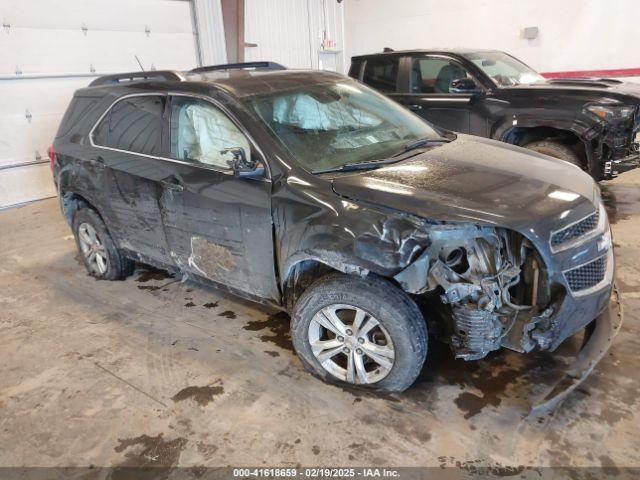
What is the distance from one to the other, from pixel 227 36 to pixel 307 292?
7.65m

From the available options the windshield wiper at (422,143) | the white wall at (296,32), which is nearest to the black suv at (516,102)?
the windshield wiper at (422,143)

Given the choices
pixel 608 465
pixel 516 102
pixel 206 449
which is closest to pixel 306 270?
pixel 206 449

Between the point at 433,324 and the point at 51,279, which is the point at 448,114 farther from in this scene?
the point at 51,279

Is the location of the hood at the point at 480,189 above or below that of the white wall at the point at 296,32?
below

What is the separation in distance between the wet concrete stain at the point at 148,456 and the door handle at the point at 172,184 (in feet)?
4.73

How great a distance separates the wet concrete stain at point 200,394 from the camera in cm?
262

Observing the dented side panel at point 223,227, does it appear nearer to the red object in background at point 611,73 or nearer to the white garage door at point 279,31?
the white garage door at point 279,31

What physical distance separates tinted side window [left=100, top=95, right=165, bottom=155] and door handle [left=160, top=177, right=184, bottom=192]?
0.73 feet

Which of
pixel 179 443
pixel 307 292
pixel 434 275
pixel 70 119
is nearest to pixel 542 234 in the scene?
pixel 434 275

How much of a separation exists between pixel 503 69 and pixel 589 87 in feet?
3.49

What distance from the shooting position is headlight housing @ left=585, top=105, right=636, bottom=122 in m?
4.71

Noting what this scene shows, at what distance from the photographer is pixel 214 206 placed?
9.38 feet

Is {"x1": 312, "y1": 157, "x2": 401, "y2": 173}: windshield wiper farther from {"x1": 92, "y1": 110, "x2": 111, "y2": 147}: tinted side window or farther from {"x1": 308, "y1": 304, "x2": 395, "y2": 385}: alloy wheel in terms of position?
{"x1": 92, "y1": 110, "x2": 111, "y2": 147}: tinted side window

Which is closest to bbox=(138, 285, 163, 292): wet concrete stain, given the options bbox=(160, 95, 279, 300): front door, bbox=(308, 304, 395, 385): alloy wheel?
bbox=(160, 95, 279, 300): front door
